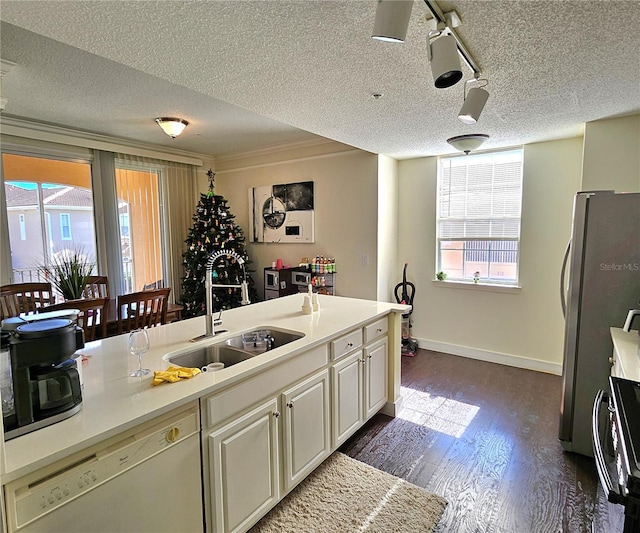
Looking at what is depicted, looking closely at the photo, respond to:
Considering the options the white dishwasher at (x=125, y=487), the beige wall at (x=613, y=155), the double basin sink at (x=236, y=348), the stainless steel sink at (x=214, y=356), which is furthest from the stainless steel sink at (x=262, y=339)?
the beige wall at (x=613, y=155)

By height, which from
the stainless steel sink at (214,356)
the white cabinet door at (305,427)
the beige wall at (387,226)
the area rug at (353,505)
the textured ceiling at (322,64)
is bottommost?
the area rug at (353,505)

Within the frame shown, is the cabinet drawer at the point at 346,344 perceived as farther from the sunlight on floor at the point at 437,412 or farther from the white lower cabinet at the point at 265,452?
the sunlight on floor at the point at 437,412

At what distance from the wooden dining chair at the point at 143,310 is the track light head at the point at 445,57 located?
260 centimetres

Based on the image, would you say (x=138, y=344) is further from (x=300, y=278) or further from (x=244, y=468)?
(x=300, y=278)

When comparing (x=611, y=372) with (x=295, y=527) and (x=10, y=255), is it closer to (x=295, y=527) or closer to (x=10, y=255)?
(x=295, y=527)

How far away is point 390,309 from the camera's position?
9.04 feet

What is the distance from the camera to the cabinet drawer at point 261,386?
147 centimetres

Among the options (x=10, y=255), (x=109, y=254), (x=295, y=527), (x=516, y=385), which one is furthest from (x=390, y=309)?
(x=10, y=255)

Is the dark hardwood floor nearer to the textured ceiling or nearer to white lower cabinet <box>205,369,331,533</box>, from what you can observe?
white lower cabinet <box>205,369,331,533</box>

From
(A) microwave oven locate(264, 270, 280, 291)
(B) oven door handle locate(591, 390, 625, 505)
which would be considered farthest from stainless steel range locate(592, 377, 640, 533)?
(A) microwave oven locate(264, 270, 280, 291)

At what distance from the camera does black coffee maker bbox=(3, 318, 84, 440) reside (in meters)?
1.07

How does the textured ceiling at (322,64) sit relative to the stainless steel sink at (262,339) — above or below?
above

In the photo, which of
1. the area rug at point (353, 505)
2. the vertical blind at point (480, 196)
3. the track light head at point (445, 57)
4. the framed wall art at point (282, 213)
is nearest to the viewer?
the track light head at point (445, 57)

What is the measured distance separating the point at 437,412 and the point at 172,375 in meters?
2.32
